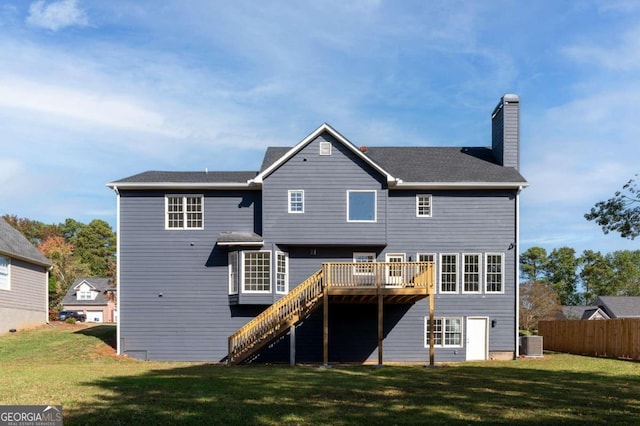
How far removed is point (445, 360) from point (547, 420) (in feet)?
49.7

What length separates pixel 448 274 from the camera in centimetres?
2622

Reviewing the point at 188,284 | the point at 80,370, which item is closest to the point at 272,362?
the point at 188,284

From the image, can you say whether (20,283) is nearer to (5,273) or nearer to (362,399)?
(5,273)

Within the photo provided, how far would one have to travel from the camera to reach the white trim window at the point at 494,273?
85.9 ft

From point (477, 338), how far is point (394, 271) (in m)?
4.78

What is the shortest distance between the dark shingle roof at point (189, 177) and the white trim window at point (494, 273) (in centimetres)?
1085

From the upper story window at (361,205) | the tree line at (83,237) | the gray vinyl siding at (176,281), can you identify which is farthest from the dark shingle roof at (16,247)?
the tree line at (83,237)

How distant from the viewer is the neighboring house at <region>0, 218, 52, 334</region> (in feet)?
104

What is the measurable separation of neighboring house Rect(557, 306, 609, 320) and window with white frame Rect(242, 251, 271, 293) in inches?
1881

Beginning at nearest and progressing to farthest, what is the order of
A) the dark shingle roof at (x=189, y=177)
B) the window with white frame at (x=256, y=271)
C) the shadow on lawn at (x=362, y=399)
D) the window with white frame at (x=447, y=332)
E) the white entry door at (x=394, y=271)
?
the shadow on lawn at (x=362, y=399)
the white entry door at (x=394, y=271)
the window with white frame at (x=256, y=271)
the window with white frame at (x=447, y=332)
the dark shingle roof at (x=189, y=177)

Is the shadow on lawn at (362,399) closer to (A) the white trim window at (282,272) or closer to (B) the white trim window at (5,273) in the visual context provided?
(A) the white trim window at (282,272)

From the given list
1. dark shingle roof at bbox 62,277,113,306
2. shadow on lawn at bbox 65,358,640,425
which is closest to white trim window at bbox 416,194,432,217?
shadow on lawn at bbox 65,358,640,425

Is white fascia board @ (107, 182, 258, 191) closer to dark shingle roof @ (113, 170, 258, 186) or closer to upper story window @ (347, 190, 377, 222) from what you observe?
dark shingle roof @ (113, 170, 258, 186)

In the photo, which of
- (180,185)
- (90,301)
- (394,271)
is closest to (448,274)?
(394,271)
